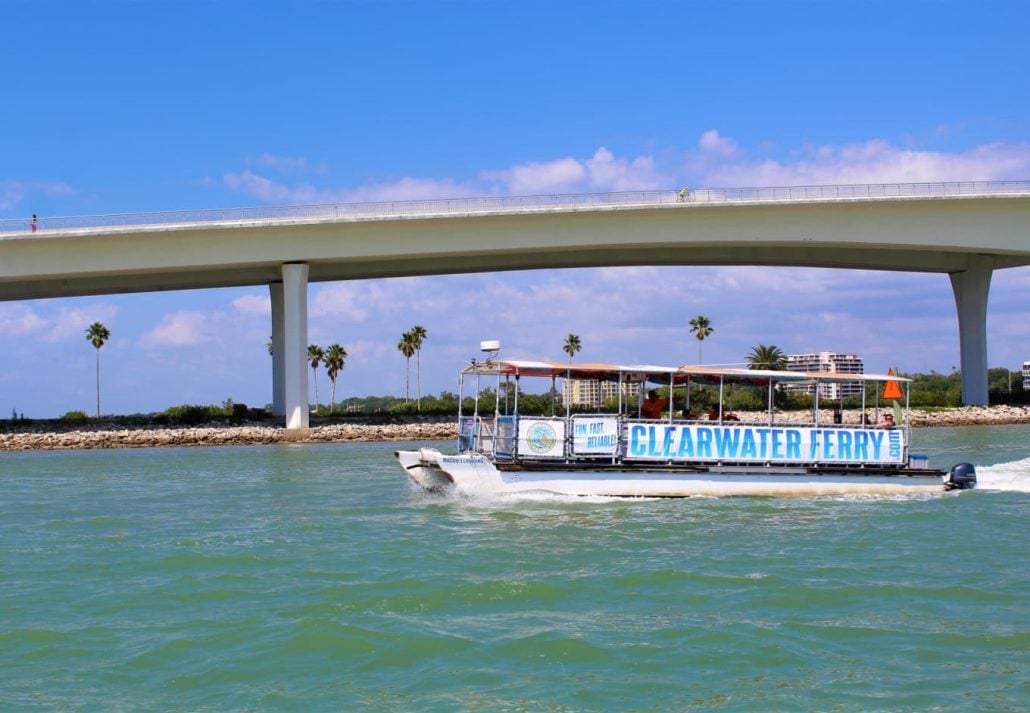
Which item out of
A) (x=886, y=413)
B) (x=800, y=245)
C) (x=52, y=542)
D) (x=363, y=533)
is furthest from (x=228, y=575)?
(x=800, y=245)

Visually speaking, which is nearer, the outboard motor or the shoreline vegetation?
the outboard motor

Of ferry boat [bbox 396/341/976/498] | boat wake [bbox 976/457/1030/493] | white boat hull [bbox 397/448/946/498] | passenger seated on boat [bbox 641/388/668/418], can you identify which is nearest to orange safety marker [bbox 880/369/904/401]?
ferry boat [bbox 396/341/976/498]

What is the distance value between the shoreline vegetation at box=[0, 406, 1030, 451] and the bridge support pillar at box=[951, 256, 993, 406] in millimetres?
1418

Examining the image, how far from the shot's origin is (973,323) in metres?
53.4

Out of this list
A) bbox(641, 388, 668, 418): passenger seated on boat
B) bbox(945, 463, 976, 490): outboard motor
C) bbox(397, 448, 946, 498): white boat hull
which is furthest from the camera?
bbox(945, 463, 976, 490): outboard motor

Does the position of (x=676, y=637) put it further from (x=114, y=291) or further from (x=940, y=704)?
(x=114, y=291)

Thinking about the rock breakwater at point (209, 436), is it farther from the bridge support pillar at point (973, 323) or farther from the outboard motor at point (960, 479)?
the outboard motor at point (960, 479)

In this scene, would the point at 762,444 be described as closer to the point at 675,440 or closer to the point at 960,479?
the point at 675,440

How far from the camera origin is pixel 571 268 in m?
50.7

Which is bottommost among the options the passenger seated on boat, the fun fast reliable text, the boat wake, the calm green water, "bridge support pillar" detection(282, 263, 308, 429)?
the calm green water

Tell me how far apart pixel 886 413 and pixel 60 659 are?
17.0m

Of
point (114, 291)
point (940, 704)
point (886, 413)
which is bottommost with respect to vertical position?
point (940, 704)

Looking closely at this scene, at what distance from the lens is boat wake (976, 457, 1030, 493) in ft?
68.6

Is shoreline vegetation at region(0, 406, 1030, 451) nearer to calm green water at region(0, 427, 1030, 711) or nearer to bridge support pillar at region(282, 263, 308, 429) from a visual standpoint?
bridge support pillar at region(282, 263, 308, 429)
